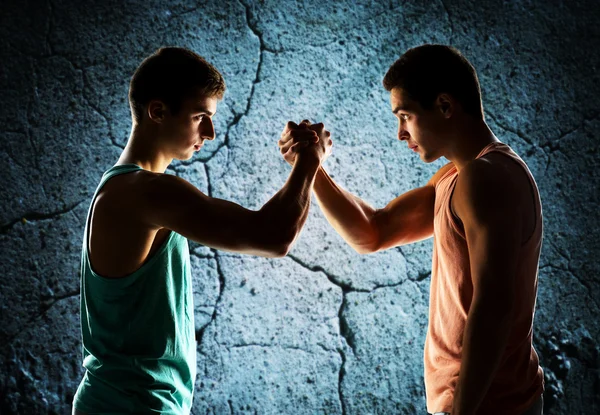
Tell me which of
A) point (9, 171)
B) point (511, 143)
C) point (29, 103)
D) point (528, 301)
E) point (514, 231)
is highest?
point (511, 143)

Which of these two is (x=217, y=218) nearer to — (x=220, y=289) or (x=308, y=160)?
(x=308, y=160)

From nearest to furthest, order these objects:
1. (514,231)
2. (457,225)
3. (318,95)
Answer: (514,231) → (457,225) → (318,95)

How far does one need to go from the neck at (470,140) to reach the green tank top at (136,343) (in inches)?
31.5

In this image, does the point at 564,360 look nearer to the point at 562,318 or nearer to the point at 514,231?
the point at 562,318

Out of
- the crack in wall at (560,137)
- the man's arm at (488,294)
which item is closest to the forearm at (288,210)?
the man's arm at (488,294)

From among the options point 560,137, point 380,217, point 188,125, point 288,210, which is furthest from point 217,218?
point 560,137

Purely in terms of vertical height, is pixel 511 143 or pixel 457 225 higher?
pixel 511 143

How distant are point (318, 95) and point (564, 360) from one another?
151cm

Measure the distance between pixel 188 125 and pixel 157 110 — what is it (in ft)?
0.29

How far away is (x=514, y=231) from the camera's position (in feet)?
4.74

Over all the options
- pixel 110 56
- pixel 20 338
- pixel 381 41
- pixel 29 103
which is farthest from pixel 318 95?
pixel 20 338

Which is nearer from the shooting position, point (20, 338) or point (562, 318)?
point (20, 338)

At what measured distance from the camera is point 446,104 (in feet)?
5.41

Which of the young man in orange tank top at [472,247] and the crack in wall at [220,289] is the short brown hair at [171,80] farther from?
the crack in wall at [220,289]
